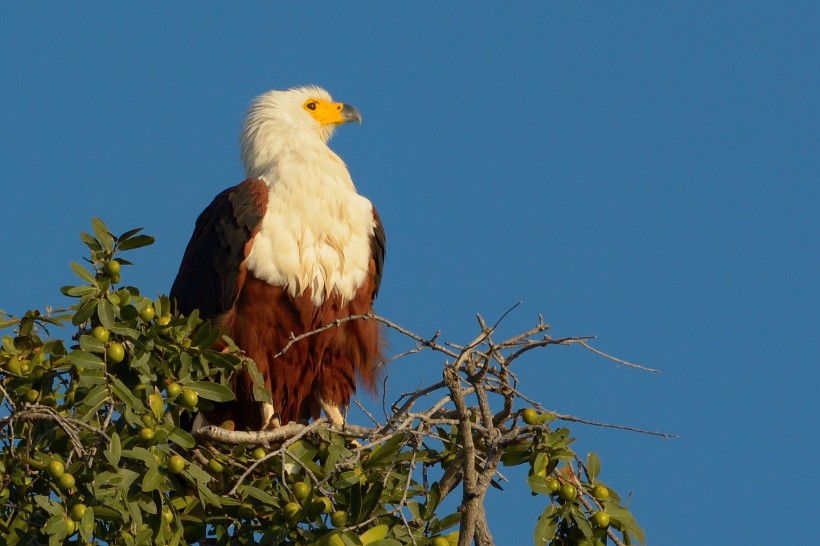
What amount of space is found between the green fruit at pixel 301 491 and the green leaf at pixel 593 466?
1.04 metres

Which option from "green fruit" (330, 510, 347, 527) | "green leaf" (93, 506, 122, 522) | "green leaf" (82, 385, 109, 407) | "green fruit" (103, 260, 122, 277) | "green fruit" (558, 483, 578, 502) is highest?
"green fruit" (103, 260, 122, 277)

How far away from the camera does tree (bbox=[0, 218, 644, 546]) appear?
4375mm

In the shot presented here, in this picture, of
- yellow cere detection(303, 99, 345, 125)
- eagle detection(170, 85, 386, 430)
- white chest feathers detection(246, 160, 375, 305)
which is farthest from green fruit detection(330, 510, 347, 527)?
yellow cere detection(303, 99, 345, 125)

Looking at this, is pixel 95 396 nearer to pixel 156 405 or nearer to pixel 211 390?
pixel 156 405

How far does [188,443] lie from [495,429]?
1.11 meters

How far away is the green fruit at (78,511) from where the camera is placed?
4.17m

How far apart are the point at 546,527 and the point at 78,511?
1.61 m

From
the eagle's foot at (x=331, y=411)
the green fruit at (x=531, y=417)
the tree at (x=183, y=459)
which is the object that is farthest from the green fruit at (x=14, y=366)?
the eagle's foot at (x=331, y=411)

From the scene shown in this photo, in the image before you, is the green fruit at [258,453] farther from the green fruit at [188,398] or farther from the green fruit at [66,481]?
the green fruit at [66,481]

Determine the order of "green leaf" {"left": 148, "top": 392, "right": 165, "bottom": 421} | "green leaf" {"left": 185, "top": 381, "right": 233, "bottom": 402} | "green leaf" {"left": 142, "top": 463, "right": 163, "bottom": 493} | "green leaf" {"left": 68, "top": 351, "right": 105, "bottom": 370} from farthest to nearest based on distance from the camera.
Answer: "green leaf" {"left": 185, "top": 381, "right": 233, "bottom": 402} < "green leaf" {"left": 148, "top": 392, "right": 165, "bottom": 421} < "green leaf" {"left": 68, "top": 351, "right": 105, "bottom": 370} < "green leaf" {"left": 142, "top": 463, "right": 163, "bottom": 493}

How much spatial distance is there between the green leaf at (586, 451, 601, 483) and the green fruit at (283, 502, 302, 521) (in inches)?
42.3

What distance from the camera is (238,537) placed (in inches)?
195

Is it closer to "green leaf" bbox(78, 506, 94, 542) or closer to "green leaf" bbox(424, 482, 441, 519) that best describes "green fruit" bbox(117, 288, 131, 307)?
"green leaf" bbox(78, 506, 94, 542)

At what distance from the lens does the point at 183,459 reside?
462cm
